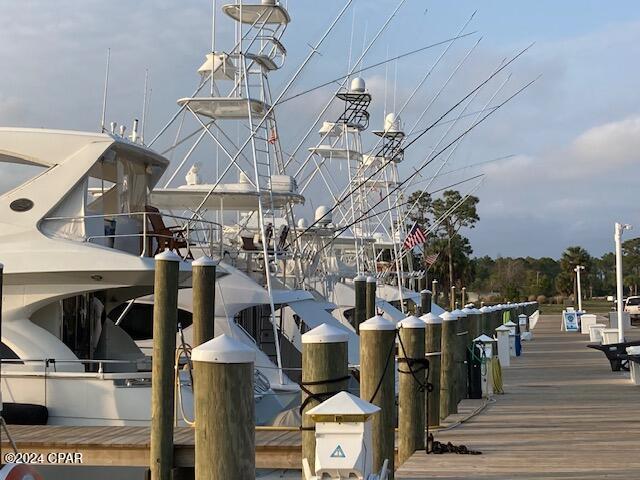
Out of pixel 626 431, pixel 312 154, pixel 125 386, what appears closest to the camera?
pixel 626 431

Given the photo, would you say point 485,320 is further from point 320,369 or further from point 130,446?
point 320,369

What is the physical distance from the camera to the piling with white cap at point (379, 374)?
337 inches

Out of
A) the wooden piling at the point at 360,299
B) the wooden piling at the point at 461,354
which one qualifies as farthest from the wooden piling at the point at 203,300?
the wooden piling at the point at 360,299

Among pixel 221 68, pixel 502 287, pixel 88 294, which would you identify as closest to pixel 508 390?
pixel 88 294

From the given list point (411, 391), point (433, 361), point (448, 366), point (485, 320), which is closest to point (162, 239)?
point (448, 366)

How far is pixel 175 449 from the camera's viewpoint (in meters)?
12.0

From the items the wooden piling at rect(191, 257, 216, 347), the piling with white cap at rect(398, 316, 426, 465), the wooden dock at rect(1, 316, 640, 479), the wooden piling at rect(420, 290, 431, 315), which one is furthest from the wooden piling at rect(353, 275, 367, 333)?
the piling with white cap at rect(398, 316, 426, 465)

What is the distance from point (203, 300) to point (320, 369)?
6072 mm

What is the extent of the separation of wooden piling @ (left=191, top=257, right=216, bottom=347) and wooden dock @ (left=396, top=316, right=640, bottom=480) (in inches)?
138

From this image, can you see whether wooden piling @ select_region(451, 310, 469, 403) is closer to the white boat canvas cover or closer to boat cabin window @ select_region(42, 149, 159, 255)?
the white boat canvas cover

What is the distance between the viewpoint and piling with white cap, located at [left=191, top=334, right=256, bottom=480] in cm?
725

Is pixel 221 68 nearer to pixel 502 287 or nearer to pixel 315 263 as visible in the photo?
pixel 315 263

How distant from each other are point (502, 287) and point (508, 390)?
299ft

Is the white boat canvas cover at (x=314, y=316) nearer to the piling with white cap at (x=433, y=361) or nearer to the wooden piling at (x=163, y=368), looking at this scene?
the piling with white cap at (x=433, y=361)
